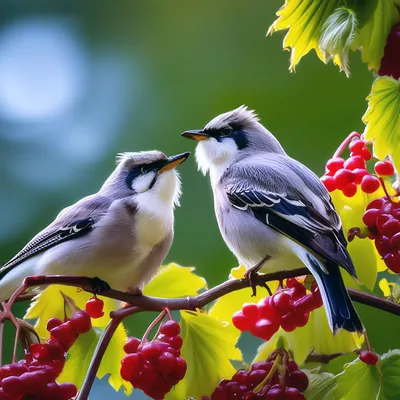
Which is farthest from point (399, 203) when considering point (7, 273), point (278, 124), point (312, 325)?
point (278, 124)

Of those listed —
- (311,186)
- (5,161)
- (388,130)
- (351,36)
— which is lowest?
(5,161)

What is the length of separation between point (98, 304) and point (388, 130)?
477 millimetres

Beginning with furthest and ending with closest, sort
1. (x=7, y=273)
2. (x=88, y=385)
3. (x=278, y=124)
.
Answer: (x=278, y=124) < (x=7, y=273) < (x=88, y=385)

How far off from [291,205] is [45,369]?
1.46 feet

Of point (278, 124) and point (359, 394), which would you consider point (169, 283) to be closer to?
point (359, 394)


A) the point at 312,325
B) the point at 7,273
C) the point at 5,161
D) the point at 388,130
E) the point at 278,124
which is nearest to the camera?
the point at 388,130

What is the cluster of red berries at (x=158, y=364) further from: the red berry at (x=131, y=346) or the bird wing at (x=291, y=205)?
the bird wing at (x=291, y=205)

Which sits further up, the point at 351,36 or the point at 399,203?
the point at 351,36

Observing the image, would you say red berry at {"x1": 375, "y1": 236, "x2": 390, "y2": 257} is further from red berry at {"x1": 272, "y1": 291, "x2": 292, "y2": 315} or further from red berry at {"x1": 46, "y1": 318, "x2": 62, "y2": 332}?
red berry at {"x1": 46, "y1": 318, "x2": 62, "y2": 332}

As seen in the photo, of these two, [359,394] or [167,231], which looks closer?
[359,394]

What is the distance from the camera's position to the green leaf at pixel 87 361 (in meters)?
1.20

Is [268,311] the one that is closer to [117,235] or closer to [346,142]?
[346,142]

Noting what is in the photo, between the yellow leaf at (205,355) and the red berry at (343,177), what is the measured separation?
0.26 m

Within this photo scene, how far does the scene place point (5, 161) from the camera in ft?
9.59
